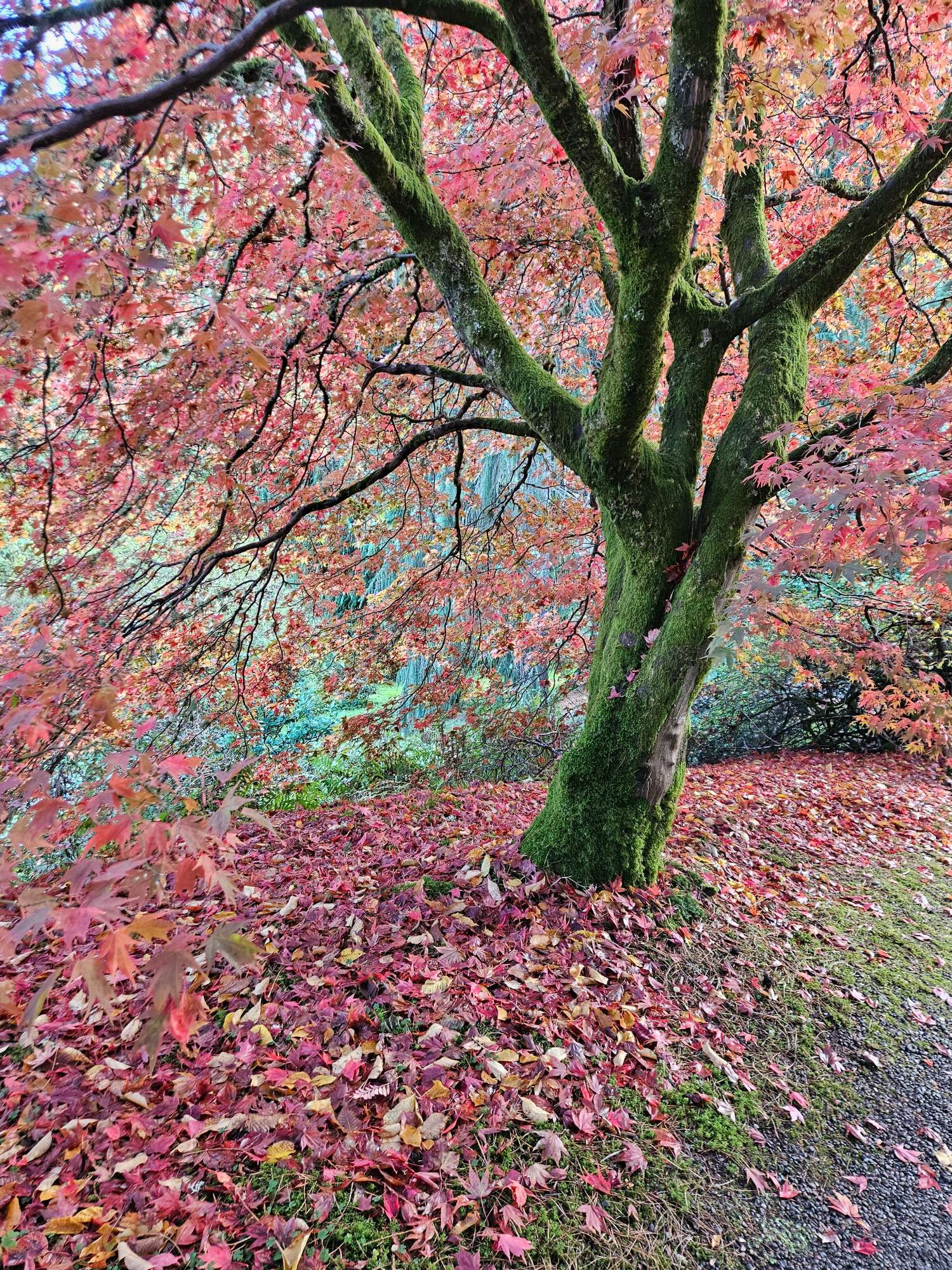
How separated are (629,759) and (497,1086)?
157 centimetres

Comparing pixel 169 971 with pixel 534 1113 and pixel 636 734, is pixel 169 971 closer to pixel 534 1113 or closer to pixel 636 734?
pixel 534 1113

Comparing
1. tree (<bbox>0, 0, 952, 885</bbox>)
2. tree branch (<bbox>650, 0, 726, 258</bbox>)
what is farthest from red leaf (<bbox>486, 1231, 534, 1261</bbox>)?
tree branch (<bbox>650, 0, 726, 258</bbox>)

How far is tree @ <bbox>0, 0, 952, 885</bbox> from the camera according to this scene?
7.23 ft

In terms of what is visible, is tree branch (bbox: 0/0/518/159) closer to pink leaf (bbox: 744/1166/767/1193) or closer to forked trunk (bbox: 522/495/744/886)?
forked trunk (bbox: 522/495/744/886)

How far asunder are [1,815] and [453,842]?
8.87 feet

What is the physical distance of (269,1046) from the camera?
2371 mm

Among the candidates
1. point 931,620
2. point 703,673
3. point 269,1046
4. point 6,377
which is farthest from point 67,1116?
point 931,620

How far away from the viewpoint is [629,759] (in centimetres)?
323

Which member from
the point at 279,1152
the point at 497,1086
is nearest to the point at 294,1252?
the point at 279,1152

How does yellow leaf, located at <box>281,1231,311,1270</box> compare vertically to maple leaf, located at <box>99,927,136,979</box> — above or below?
below

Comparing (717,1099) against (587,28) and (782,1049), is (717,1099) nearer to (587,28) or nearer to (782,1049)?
(782,1049)

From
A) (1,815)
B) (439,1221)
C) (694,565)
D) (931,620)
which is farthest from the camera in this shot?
(931,620)

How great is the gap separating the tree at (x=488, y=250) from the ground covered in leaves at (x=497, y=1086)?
62 centimetres

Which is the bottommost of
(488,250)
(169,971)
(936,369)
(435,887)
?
(435,887)
